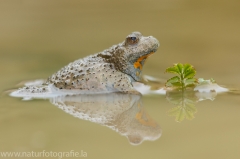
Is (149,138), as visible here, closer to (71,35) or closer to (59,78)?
(59,78)

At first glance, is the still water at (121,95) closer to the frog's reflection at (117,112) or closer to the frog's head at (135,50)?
the frog's reflection at (117,112)

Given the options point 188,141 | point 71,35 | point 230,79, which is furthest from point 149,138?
point 71,35

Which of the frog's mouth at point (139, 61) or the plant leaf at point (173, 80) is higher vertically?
the frog's mouth at point (139, 61)

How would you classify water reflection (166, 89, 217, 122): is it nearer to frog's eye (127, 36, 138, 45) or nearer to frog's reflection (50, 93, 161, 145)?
frog's reflection (50, 93, 161, 145)

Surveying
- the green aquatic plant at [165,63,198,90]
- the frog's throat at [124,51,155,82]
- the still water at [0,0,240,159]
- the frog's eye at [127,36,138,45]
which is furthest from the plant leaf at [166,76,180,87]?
the frog's eye at [127,36,138,45]

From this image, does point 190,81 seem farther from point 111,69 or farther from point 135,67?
point 111,69

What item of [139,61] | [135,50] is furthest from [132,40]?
[139,61]

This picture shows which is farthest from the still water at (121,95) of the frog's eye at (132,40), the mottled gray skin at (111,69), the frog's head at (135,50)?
the frog's eye at (132,40)
